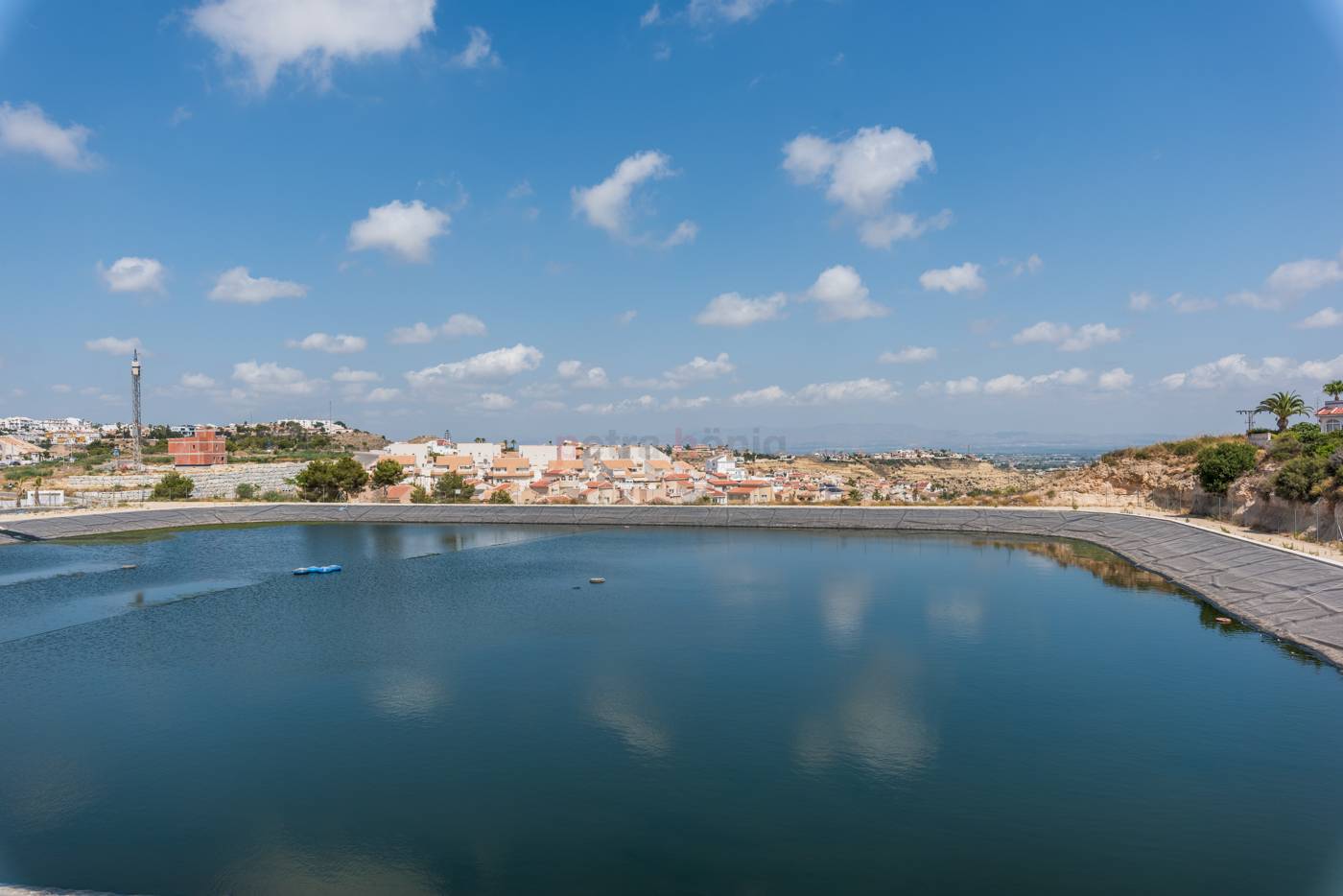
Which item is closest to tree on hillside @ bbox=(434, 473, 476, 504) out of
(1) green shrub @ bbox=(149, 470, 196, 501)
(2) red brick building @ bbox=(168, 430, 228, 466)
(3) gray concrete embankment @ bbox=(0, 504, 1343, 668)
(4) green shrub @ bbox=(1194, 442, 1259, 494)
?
(3) gray concrete embankment @ bbox=(0, 504, 1343, 668)

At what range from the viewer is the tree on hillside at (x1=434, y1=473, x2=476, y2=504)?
4912 centimetres

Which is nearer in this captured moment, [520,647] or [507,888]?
[507,888]

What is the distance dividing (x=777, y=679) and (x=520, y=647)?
6128 mm

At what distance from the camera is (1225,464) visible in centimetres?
3173

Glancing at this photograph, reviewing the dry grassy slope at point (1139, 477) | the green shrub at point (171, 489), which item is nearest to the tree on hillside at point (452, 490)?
the green shrub at point (171, 489)

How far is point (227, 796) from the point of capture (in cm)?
1044

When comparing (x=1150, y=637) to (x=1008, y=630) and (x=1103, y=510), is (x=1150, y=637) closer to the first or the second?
(x=1008, y=630)

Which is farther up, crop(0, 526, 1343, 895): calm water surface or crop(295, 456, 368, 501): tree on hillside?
crop(295, 456, 368, 501): tree on hillside

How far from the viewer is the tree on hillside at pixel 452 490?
161ft

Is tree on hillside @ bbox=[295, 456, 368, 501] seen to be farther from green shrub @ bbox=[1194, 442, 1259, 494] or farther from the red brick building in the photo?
green shrub @ bbox=[1194, 442, 1259, 494]

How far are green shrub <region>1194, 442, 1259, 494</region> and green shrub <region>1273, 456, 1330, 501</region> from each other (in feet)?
13.4

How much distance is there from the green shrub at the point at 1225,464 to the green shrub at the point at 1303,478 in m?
4.08

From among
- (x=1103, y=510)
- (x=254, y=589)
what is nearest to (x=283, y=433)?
(x=254, y=589)

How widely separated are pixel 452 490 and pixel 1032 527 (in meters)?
35.5
